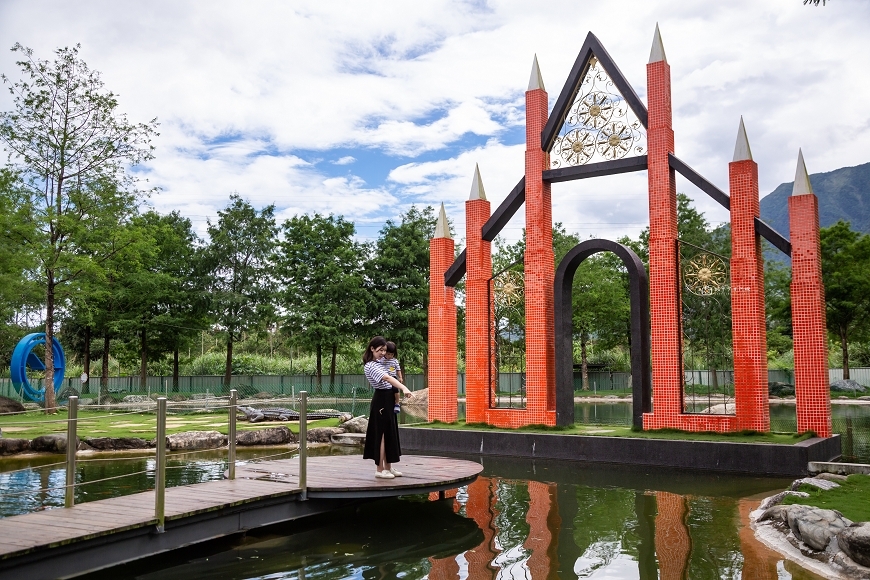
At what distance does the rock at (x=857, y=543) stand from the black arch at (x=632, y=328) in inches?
330

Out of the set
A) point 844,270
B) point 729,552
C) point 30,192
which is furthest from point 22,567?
point 844,270

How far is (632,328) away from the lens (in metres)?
16.1

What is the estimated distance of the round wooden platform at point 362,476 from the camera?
8.71 m

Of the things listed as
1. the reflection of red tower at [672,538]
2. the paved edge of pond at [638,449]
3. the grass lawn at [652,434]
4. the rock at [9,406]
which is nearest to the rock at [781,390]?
the grass lawn at [652,434]

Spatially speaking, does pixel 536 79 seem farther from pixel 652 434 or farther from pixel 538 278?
pixel 652 434

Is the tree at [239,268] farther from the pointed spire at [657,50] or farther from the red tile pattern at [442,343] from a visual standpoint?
the pointed spire at [657,50]

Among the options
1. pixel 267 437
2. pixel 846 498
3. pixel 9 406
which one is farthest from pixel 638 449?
pixel 9 406

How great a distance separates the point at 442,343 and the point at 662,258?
18.8 feet

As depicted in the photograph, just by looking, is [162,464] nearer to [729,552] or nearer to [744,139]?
[729,552]

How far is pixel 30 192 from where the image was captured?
25.7m

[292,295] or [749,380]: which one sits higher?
[292,295]

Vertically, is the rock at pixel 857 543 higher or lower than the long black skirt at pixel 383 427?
lower

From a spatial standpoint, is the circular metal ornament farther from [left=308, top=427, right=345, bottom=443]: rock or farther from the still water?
[left=308, top=427, right=345, bottom=443]: rock

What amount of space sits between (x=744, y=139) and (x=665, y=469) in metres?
7.01
